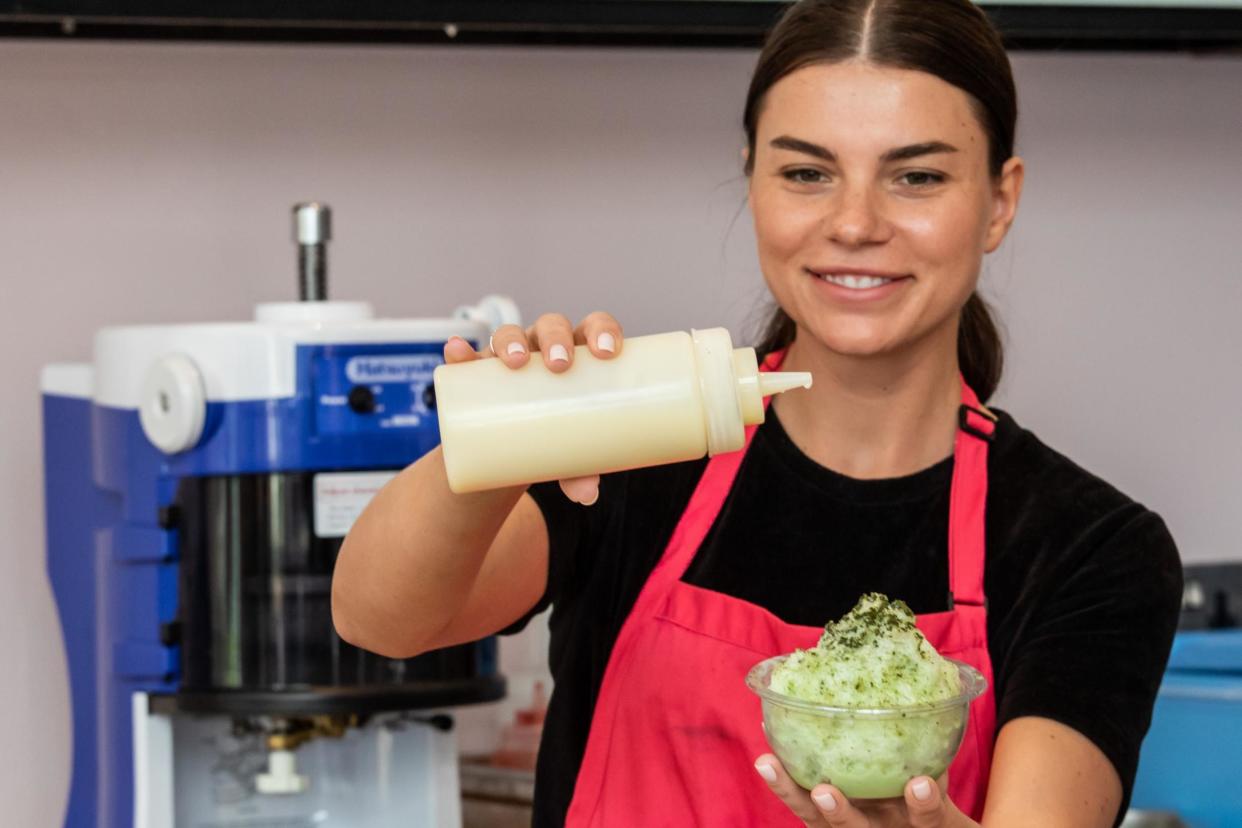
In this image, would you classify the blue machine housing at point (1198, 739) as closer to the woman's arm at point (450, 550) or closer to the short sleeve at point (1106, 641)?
the short sleeve at point (1106, 641)

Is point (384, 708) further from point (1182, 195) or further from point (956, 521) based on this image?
point (1182, 195)

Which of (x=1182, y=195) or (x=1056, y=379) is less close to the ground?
(x=1182, y=195)

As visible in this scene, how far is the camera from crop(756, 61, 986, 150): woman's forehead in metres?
1.39

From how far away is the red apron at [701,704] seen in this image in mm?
1398

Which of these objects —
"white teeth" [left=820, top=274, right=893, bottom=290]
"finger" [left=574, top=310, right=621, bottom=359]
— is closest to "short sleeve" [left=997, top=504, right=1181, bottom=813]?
"white teeth" [left=820, top=274, right=893, bottom=290]

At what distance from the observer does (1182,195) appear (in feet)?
8.39

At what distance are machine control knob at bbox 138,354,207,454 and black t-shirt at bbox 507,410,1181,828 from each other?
424 mm

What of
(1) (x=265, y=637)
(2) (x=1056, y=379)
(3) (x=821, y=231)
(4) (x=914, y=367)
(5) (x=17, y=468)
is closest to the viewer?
(3) (x=821, y=231)

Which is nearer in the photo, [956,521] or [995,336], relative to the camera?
[956,521]

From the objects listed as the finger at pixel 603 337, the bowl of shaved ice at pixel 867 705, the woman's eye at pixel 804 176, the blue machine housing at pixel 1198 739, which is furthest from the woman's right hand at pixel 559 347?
the blue machine housing at pixel 1198 739

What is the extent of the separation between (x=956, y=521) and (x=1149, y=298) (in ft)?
4.09

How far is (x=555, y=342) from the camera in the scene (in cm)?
104

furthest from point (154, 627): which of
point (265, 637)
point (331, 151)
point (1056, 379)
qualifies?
point (1056, 379)

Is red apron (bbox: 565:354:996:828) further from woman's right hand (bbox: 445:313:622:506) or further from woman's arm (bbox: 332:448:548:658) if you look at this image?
woman's right hand (bbox: 445:313:622:506)
